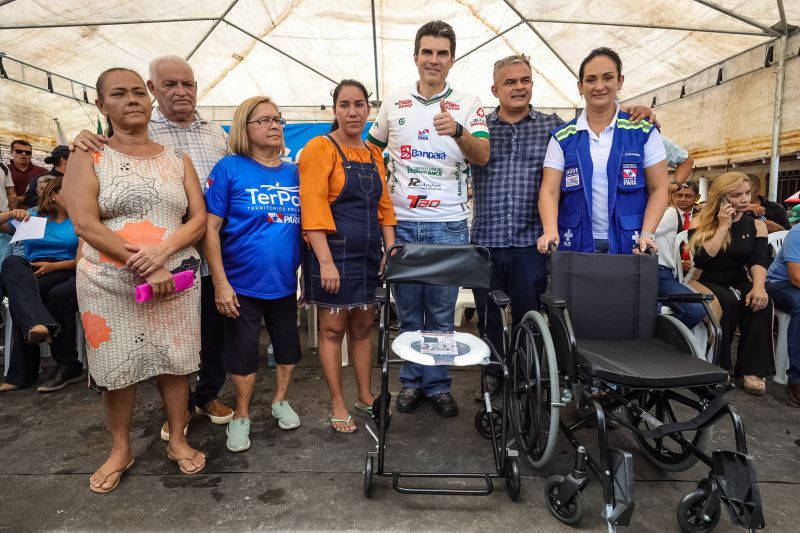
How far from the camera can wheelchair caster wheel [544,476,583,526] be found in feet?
5.49

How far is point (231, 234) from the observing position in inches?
84.6

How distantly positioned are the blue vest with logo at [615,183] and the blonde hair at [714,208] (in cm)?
123

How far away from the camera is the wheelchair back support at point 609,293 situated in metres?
2.16

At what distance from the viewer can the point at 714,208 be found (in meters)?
3.16

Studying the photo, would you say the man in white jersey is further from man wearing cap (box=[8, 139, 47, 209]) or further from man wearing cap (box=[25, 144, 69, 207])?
man wearing cap (box=[8, 139, 47, 209])

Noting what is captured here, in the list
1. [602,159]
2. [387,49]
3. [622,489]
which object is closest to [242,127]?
[602,159]

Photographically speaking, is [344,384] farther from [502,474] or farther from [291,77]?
[291,77]

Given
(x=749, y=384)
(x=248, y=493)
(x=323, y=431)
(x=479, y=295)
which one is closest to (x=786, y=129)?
(x=749, y=384)

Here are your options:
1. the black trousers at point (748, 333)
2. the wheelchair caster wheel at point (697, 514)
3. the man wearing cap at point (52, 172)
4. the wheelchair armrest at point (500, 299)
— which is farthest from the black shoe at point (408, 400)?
the man wearing cap at point (52, 172)

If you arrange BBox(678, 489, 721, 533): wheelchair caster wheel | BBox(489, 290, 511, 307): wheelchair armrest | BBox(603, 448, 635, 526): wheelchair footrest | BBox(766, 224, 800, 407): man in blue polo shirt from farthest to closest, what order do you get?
BBox(766, 224, 800, 407): man in blue polo shirt → BBox(489, 290, 511, 307): wheelchair armrest → BBox(678, 489, 721, 533): wheelchair caster wheel → BBox(603, 448, 635, 526): wheelchair footrest

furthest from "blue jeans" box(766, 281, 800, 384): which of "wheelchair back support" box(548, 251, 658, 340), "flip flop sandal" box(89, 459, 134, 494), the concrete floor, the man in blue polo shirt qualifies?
"flip flop sandal" box(89, 459, 134, 494)

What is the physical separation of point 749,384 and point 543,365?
1874mm

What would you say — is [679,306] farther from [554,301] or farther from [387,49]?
[387,49]

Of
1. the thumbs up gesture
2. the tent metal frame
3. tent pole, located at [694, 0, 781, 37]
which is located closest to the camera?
the thumbs up gesture
